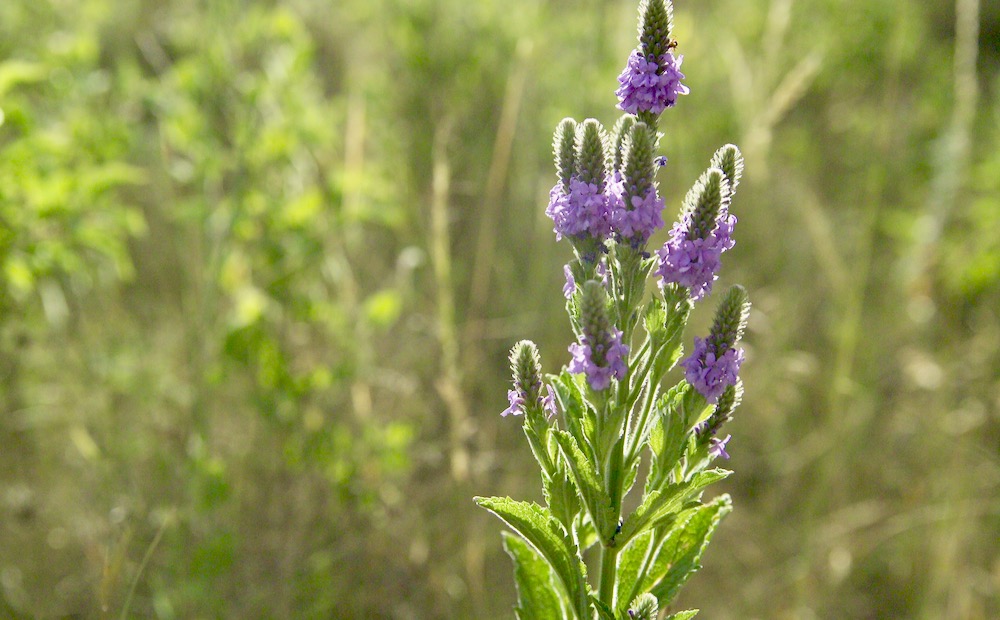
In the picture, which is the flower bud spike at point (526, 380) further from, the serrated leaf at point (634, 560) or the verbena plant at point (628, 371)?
the serrated leaf at point (634, 560)

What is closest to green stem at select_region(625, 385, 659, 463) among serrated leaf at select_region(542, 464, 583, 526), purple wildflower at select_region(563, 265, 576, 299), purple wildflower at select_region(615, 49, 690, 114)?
serrated leaf at select_region(542, 464, 583, 526)

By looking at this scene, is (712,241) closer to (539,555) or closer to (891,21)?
(539,555)

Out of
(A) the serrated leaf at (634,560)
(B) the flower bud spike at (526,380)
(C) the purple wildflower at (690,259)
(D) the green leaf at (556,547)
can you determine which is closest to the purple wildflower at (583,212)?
(C) the purple wildflower at (690,259)

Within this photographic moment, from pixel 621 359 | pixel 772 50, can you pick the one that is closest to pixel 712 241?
pixel 621 359

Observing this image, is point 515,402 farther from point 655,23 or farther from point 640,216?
point 655,23

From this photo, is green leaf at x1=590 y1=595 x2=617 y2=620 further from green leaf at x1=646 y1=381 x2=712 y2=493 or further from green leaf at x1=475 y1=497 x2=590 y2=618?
green leaf at x1=646 y1=381 x2=712 y2=493
